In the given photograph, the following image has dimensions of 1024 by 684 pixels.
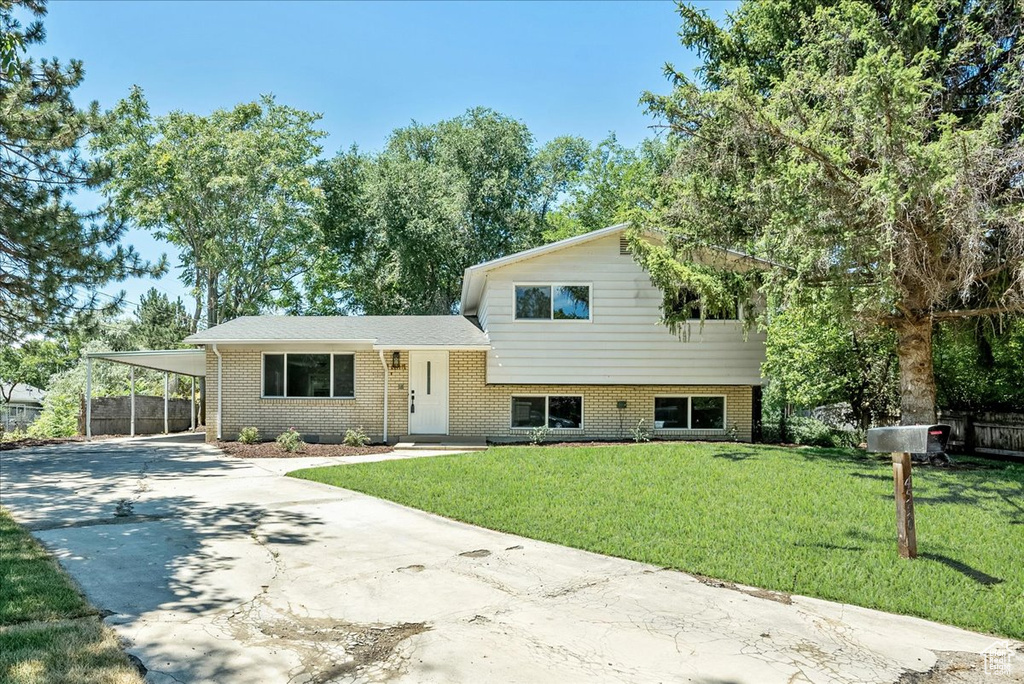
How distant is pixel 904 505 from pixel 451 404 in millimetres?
12247

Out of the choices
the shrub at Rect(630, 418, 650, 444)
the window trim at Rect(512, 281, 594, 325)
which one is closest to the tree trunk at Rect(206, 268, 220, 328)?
the window trim at Rect(512, 281, 594, 325)

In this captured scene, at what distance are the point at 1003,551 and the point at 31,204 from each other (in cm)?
1512

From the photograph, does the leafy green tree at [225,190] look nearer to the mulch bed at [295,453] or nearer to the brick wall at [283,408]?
the brick wall at [283,408]

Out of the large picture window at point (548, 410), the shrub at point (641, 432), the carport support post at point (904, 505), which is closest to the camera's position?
the carport support post at point (904, 505)

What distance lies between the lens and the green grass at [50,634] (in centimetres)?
358

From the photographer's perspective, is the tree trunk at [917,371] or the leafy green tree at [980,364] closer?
the tree trunk at [917,371]

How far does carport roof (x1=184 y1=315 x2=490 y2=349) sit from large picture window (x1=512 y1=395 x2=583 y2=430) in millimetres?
2051

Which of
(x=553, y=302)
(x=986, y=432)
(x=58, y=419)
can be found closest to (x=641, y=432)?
(x=553, y=302)

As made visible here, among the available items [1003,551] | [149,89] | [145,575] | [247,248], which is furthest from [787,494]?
[149,89]

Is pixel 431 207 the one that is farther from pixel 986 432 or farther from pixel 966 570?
pixel 966 570

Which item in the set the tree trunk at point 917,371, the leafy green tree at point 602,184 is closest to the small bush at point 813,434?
the tree trunk at point 917,371

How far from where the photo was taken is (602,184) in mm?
33125

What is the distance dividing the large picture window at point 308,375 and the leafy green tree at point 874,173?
8310 mm

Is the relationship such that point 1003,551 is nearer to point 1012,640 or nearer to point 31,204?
point 1012,640
